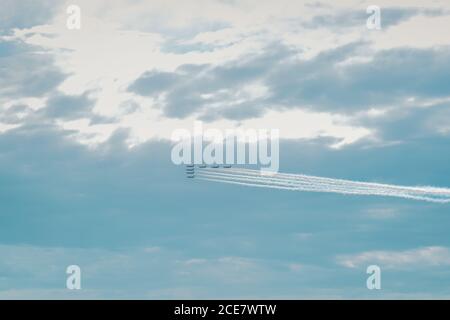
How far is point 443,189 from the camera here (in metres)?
167

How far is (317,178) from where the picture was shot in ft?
575
